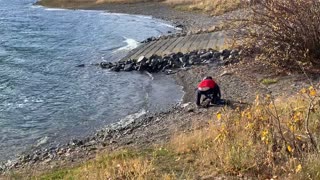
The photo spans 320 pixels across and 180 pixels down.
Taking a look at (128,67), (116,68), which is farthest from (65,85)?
(128,67)

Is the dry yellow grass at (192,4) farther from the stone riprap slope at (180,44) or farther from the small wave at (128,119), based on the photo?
the small wave at (128,119)

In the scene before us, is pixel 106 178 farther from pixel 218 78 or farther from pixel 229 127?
pixel 218 78

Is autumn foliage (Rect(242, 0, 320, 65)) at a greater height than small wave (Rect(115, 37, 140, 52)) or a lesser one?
greater

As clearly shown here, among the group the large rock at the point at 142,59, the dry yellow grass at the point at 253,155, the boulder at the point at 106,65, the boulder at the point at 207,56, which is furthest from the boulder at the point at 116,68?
the dry yellow grass at the point at 253,155

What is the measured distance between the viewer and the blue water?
16781 millimetres

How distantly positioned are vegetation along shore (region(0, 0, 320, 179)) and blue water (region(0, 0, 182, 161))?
1310 millimetres

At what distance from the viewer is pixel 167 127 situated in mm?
14531

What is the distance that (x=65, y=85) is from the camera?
A: 23406 mm

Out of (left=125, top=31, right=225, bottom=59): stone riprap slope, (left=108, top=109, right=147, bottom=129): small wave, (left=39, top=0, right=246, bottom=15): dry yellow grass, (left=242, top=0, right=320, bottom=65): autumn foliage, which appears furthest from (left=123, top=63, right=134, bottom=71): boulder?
(left=39, top=0, right=246, bottom=15): dry yellow grass

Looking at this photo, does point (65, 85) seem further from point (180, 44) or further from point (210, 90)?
point (180, 44)

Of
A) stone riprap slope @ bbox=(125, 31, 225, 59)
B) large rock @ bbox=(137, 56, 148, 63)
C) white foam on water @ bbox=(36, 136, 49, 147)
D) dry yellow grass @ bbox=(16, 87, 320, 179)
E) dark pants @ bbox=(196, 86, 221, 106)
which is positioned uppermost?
dry yellow grass @ bbox=(16, 87, 320, 179)

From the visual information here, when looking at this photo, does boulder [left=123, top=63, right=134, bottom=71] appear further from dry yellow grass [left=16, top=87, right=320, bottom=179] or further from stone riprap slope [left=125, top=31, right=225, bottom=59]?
dry yellow grass [left=16, top=87, right=320, bottom=179]

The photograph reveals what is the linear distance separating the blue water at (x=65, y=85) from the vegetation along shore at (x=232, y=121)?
131cm

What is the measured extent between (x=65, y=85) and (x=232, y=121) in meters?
15.7
